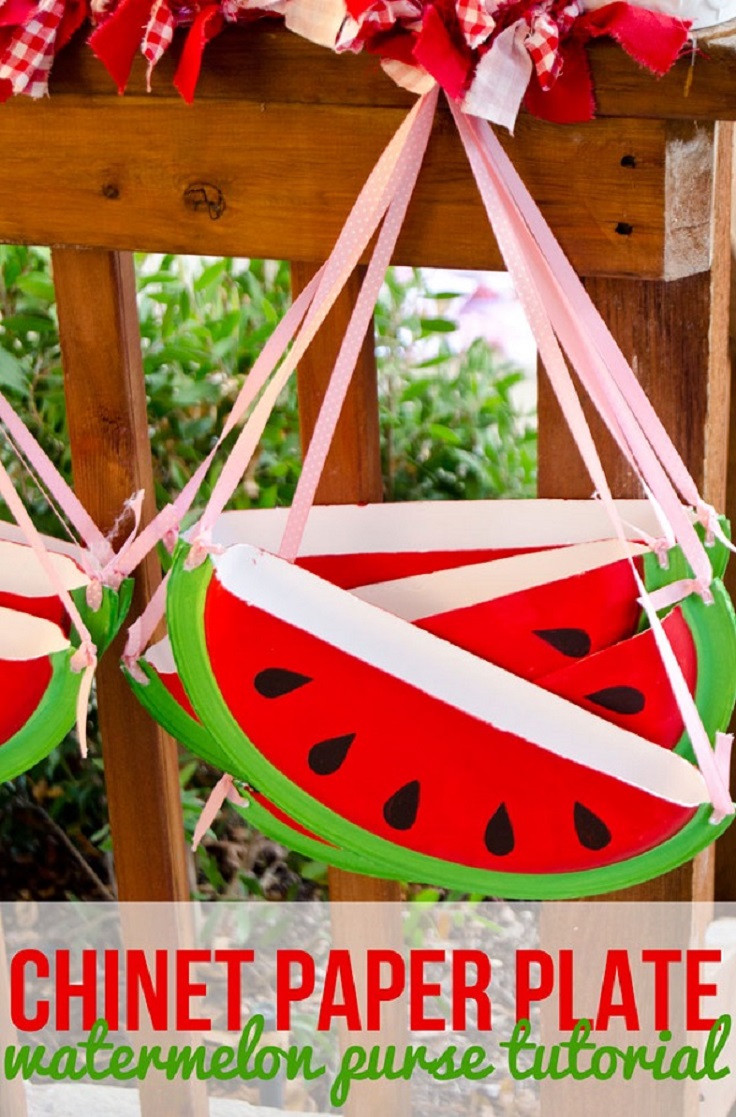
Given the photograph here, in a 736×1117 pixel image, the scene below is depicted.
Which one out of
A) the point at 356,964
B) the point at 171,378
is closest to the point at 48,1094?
the point at 356,964

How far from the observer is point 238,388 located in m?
1.66

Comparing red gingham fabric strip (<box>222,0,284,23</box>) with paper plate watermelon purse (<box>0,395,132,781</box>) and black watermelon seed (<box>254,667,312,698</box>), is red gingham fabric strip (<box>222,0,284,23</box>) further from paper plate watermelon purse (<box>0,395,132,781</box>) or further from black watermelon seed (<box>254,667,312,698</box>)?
black watermelon seed (<box>254,667,312,698</box>)

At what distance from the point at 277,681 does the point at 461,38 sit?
1.37 ft

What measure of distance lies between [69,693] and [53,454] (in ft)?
2.66

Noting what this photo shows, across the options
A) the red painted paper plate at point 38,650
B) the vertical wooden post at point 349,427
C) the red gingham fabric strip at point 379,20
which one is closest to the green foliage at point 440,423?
the vertical wooden post at point 349,427

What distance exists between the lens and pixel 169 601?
896mm

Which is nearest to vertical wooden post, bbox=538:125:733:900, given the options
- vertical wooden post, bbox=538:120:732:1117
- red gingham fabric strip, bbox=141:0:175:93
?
vertical wooden post, bbox=538:120:732:1117

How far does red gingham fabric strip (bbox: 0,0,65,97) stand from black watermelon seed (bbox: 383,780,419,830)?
536 mm

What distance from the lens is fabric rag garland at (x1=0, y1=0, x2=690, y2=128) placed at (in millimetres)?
770

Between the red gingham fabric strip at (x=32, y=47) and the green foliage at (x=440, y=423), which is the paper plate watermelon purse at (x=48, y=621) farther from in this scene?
the green foliage at (x=440, y=423)

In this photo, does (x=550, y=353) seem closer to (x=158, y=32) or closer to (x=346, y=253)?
(x=346, y=253)

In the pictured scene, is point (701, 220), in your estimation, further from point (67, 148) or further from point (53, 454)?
point (53, 454)

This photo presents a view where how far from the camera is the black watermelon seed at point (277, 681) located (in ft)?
2.94

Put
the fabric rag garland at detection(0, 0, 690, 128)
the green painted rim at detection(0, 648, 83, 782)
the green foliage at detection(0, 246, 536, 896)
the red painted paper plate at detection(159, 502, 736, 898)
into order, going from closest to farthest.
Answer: the fabric rag garland at detection(0, 0, 690, 128)
the red painted paper plate at detection(159, 502, 736, 898)
the green painted rim at detection(0, 648, 83, 782)
the green foliage at detection(0, 246, 536, 896)
